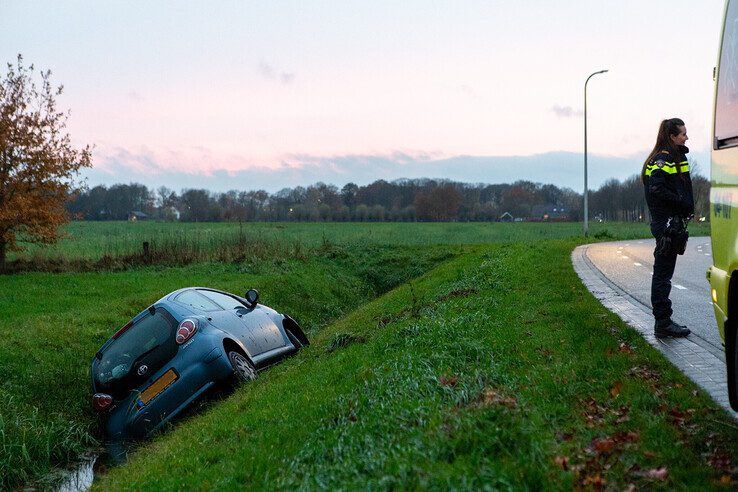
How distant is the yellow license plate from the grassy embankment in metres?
1.11

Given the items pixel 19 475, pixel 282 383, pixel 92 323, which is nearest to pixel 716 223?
pixel 282 383

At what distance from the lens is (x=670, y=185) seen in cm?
795

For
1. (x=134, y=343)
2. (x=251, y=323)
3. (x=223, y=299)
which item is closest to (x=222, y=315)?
(x=251, y=323)

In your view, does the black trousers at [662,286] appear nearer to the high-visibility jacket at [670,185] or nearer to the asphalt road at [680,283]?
the high-visibility jacket at [670,185]

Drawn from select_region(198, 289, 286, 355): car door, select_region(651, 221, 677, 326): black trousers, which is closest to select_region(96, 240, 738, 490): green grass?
select_region(651, 221, 677, 326): black trousers

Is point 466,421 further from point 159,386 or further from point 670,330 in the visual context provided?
point 159,386

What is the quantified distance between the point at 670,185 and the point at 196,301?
620 centimetres

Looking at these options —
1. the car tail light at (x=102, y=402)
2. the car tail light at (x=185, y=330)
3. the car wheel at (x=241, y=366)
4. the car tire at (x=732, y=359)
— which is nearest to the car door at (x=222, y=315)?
the car wheel at (x=241, y=366)

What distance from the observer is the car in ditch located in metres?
8.43

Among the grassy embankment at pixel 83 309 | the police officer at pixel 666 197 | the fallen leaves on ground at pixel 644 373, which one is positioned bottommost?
the grassy embankment at pixel 83 309

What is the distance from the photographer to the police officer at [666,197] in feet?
26.0

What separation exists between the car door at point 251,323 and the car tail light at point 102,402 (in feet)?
6.22

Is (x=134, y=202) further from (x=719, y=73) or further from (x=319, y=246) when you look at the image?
(x=719, y=73)

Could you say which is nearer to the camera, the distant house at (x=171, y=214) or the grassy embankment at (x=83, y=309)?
the grassy embankment at (x=83, y=309)
